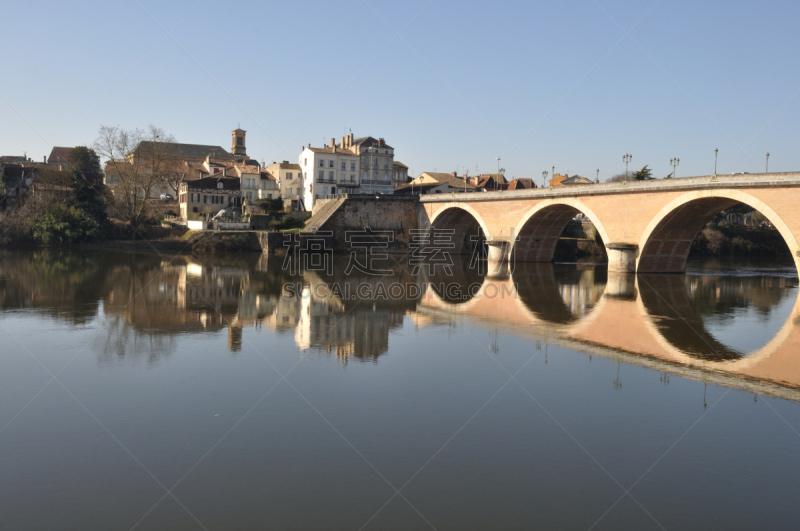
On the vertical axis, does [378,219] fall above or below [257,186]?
below

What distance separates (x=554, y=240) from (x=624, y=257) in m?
12.4

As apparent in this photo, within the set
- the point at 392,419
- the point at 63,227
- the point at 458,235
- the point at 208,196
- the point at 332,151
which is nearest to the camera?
the point at 392,419

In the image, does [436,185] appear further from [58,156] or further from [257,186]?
[58,156]

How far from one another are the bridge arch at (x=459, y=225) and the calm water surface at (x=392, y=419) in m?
30.6

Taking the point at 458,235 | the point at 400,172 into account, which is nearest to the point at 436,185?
the point at 400,172

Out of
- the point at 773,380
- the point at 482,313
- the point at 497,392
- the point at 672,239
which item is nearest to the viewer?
the point at 497,392

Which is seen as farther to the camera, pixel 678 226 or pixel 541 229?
pixel 541 229

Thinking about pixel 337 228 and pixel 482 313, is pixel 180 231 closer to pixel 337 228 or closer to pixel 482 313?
pixel 337 228

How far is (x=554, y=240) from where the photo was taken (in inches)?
1794

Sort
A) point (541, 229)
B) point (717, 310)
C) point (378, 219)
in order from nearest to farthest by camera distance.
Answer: point (717, 310)
point (541, 229)
point (378, 219)

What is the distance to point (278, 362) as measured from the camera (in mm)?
13469

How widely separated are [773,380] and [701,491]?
6314 mm

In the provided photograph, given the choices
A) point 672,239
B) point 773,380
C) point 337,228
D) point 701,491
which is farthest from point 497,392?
point 337,228

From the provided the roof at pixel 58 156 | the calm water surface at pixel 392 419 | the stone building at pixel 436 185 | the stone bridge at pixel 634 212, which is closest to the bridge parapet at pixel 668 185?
the stone bridge at pixel 634 212
